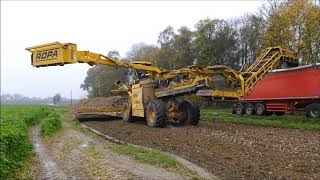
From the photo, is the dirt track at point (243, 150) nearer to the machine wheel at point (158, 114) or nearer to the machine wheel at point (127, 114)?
the machine wheel at point (158, 114)

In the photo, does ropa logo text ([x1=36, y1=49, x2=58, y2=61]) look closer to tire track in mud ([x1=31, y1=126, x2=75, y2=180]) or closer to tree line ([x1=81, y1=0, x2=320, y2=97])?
tire track in mud ([x1=31, y1=126, x2=75, y2=180])

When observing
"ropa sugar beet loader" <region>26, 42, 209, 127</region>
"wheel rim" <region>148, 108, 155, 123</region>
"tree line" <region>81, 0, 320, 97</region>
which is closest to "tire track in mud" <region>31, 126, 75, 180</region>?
"ropa sugar beet loader" <region>26, 42, 209, 127</region>

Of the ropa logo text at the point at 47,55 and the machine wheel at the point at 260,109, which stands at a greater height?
the ropa logo text at the point at 47,55

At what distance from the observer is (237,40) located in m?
58.4

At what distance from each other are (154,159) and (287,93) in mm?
17473

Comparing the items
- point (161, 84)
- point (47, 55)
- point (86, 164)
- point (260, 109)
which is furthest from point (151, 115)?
point (86, 164)

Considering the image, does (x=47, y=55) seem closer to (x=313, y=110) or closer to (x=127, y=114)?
(x=127, y=114)

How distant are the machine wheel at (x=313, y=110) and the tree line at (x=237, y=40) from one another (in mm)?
11495

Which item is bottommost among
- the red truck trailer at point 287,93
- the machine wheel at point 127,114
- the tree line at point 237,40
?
the machine wheel at point 127,114

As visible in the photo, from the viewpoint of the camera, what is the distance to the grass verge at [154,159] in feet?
35.7

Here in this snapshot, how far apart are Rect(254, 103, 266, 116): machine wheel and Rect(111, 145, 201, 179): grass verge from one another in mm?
17993

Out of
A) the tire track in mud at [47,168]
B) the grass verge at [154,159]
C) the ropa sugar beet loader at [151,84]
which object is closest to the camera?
the tire track in mud at [47,168]

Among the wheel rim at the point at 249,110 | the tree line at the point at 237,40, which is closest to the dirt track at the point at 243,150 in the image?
the wheel rim at the point at 249,110

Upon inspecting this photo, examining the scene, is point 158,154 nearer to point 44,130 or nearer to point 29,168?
point 29,168
